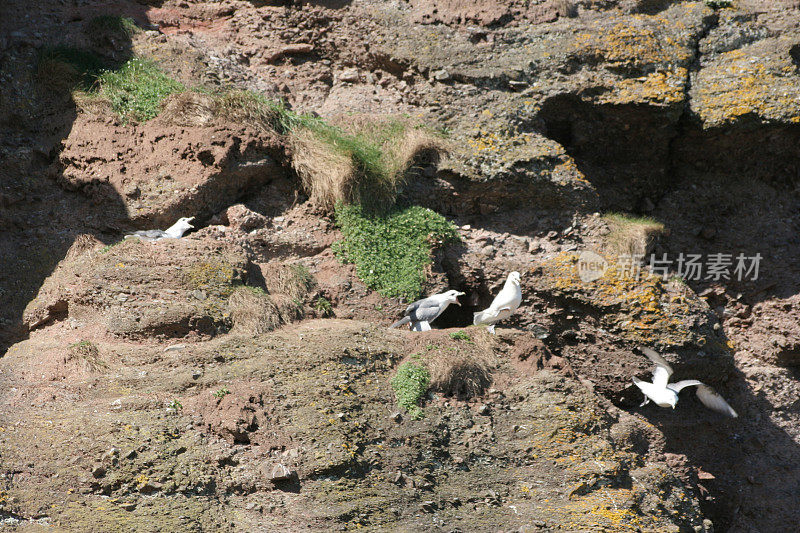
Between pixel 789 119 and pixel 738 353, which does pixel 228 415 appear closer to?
pixel 738 353

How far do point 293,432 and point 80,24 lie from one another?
5.63 m

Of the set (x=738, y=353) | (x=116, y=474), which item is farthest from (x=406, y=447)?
(x=738, y=353)

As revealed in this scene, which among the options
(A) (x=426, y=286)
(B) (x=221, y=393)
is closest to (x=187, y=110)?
(A) (x=426, y=286)

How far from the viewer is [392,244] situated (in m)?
7.10

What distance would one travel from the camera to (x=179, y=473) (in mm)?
4777

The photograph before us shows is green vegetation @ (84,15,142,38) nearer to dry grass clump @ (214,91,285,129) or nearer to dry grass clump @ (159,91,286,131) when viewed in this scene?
dry grass clump @ (159,91,286,131)

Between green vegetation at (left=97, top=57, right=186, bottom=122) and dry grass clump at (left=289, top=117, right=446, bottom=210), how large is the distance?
1.39 meters

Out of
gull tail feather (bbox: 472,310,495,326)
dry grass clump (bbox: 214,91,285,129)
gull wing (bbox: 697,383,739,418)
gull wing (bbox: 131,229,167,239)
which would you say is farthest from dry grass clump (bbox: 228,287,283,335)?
gull wing (bbox: 697,383,739,418)

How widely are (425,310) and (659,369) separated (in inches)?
85.9

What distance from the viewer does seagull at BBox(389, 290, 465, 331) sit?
6.58 metres

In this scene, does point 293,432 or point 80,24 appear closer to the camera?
point 293,432

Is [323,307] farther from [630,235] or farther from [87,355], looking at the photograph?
[630,235]

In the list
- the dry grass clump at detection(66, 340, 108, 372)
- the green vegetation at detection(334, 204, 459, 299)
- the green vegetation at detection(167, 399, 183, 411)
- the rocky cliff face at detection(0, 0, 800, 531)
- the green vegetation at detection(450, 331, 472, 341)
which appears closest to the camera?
the rocky cliff face at detection(0, 0, 800, 531)

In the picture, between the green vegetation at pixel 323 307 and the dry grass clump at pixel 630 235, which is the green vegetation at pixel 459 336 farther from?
the dry grass clump at pixel 630 235
